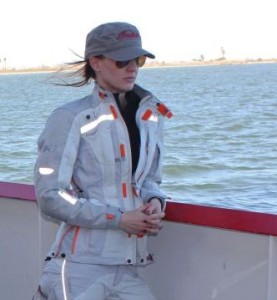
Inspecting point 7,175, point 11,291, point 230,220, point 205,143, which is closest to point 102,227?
point 230,220

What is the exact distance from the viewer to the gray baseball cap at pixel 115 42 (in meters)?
2.71

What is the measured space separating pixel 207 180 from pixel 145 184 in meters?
11.9

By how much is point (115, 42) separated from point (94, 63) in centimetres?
12

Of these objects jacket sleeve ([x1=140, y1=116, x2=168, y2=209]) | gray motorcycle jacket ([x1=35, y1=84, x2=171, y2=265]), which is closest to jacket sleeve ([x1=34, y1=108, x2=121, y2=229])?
gray motorcycle jacket ([x1=35, y1=84, x2=171, y2=265])

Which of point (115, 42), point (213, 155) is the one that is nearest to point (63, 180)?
point (115, 42)

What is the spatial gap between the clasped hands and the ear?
495mm

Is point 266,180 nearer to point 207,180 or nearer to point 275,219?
point 207,180

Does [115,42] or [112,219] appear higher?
[115,42]

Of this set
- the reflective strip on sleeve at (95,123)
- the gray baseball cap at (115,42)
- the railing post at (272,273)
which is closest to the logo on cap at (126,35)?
the gray baseball cap at (115,42)

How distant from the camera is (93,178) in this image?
8.89 feet

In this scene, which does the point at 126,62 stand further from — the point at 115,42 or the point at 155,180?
the point at 155,180

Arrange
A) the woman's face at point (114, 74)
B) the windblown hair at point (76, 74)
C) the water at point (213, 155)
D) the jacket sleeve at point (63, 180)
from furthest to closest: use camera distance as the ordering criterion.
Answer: the water at point (213, 155) → the windblown hair at point (76, 74) → the woman's face at point (114, 74) → the jacket sleeve at point (63, 180)

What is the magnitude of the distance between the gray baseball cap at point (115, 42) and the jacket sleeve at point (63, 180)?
0.24 m

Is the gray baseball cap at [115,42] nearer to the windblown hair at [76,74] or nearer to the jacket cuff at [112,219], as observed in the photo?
the windblown hair at [76,74]
